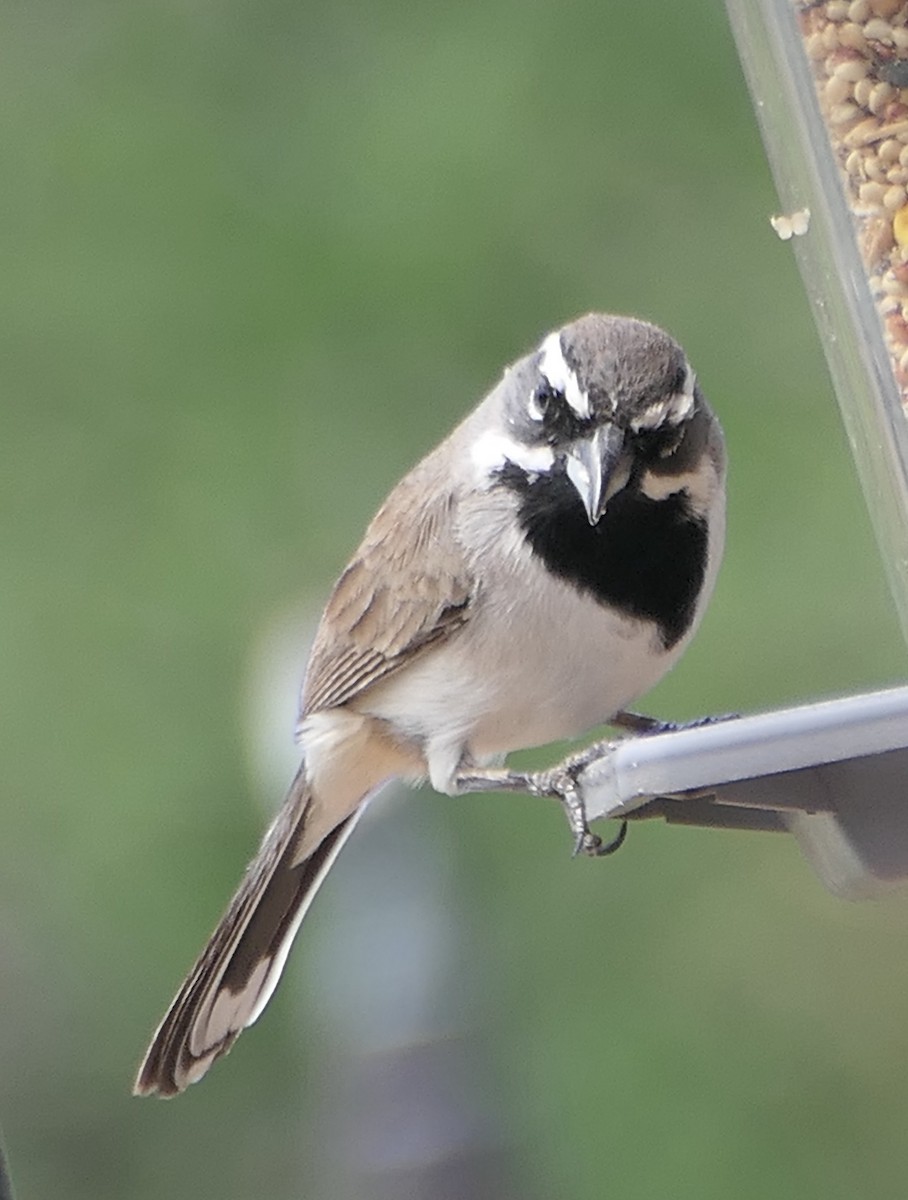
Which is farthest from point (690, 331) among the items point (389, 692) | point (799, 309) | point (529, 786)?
point (529, 786)

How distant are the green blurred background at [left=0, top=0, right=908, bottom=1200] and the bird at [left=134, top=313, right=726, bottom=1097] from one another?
0.97 m

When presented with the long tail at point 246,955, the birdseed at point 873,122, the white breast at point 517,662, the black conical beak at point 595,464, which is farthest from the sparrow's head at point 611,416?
the long tail at point 246,955

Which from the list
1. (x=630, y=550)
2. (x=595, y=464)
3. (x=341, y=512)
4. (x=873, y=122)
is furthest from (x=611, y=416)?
(x=341, y=512)

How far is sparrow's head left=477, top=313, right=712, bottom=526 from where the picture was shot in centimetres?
285

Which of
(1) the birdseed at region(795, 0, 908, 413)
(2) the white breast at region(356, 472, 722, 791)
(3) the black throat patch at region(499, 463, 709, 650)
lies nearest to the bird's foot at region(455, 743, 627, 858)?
(2) the white breast at region(356, 472, 722, 791)

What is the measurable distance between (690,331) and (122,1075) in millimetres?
1988

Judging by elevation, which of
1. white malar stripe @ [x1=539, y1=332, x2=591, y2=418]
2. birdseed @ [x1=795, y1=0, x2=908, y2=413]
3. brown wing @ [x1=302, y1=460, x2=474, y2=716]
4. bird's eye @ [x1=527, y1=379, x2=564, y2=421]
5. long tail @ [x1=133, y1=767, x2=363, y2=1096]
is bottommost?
long tail @ [x1=133, y1=767, x2=363, y2=1096]

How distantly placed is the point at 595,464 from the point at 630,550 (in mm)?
176

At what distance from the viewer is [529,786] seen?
2779 millimetres

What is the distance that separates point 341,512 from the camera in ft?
15.1

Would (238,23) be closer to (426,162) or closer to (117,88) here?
(117,88)

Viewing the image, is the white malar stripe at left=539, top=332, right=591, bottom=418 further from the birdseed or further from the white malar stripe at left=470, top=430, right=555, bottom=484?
the birdseed

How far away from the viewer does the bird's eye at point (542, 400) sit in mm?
2934

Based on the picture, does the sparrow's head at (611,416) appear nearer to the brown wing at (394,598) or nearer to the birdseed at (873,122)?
the brown wing at (394,598)
